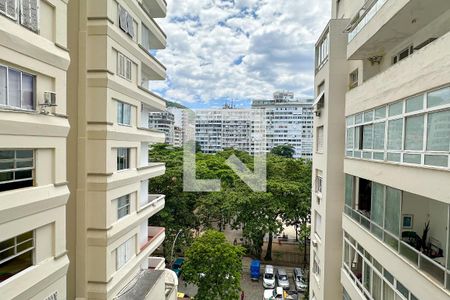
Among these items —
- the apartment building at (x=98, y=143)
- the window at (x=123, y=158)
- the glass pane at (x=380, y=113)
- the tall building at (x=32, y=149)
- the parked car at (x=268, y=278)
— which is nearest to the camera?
the tall building at (x=32, y=149)

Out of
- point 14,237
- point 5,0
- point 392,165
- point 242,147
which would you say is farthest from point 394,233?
point 242,147

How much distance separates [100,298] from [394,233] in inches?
264

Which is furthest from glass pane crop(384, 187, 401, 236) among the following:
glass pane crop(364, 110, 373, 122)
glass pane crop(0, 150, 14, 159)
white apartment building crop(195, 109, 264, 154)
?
white apartment building crop(195, 109, 264, 154)

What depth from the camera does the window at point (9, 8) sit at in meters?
3.84

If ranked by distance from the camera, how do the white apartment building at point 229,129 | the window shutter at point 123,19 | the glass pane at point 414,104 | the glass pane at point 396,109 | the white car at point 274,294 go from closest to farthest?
the glass pane at point 414,104 < the glass pane at point 396,109 < the window shutter at point 123,19 < the white car at point 274,294 < the white apartment building at point 229,129

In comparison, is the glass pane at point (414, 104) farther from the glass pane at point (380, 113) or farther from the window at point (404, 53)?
the window at point (404, 53)

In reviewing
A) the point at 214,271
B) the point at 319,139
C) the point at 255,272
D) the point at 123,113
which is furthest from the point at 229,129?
the point at 123,113

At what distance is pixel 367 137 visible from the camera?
654 cm

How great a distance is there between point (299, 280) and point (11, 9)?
17.8 m

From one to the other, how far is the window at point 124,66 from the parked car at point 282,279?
14556mm

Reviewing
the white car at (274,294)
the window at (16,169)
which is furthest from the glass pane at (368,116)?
the white car at (274,294)

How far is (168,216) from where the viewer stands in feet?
59.3

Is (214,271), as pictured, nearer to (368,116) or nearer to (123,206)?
(123,206)

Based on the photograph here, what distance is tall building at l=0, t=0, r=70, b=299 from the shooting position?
396cm
